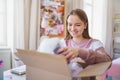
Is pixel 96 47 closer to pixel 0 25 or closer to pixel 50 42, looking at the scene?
pixel 50 42

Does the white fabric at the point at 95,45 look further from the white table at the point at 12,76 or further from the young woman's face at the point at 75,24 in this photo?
the white table at the point at 12,76

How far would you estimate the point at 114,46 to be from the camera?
4.23 metres

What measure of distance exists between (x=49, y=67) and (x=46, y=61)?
4 cm

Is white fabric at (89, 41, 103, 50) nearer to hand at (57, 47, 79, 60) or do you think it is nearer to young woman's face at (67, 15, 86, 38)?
young woman's face at (67, 15, 86, 38)

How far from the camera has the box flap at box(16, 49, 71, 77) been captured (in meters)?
0.76

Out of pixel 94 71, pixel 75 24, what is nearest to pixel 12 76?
pixel 75 24

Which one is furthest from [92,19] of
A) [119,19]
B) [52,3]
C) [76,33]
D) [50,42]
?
[50,42]

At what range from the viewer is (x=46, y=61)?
0.82 meters

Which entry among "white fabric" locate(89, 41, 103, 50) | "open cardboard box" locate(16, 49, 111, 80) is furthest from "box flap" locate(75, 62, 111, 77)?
"white fabric" locate(89, 41, 103, 50)

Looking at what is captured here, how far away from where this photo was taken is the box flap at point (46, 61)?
2.49 feet

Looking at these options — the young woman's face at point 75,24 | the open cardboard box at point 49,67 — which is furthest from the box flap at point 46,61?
the young woman's face at point 75,24

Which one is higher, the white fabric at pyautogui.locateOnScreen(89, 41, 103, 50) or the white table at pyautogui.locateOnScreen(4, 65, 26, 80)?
the white fabric at pyautogui.locateOnScreen(89, 41, 103, 50)

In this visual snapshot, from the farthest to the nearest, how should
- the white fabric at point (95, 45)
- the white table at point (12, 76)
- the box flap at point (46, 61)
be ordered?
the white table at point (12, 76), the white fabric at point (95, 45), the box flap at point (46, 61)

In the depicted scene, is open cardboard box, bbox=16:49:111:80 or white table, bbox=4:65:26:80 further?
white table, bbox=4:65:26:80
